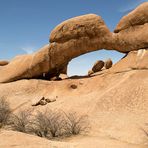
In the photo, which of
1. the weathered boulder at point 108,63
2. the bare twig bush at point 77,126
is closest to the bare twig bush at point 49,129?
the bare twig bush at point 77,126

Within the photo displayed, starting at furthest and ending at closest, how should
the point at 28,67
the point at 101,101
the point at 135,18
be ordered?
the point at 28,67 → the point at 135,18 → the point at 101,101

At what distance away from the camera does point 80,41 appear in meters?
16.9

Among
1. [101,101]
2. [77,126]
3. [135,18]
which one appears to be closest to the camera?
[77,126]

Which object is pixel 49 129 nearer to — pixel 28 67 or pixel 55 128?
pixel 55 128

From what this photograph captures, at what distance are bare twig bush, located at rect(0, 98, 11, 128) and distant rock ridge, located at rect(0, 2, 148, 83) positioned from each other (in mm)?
3340

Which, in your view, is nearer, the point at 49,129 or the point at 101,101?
the point at 49,129

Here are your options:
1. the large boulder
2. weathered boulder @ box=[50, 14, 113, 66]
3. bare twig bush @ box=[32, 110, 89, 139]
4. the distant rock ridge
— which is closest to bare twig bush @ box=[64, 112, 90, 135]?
bare twig bush @ box=[32, 110, 89, 139]

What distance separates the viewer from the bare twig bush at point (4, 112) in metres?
13.1

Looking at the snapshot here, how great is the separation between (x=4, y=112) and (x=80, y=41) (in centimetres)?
544

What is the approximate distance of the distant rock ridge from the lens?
15609 millimetres

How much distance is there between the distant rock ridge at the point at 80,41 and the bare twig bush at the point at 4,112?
3340mm

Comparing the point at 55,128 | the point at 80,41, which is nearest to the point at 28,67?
the point at 80,41

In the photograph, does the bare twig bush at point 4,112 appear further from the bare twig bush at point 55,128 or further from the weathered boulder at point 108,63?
the weathered boulder at point 108,63

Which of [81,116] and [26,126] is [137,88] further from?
[26,126]
